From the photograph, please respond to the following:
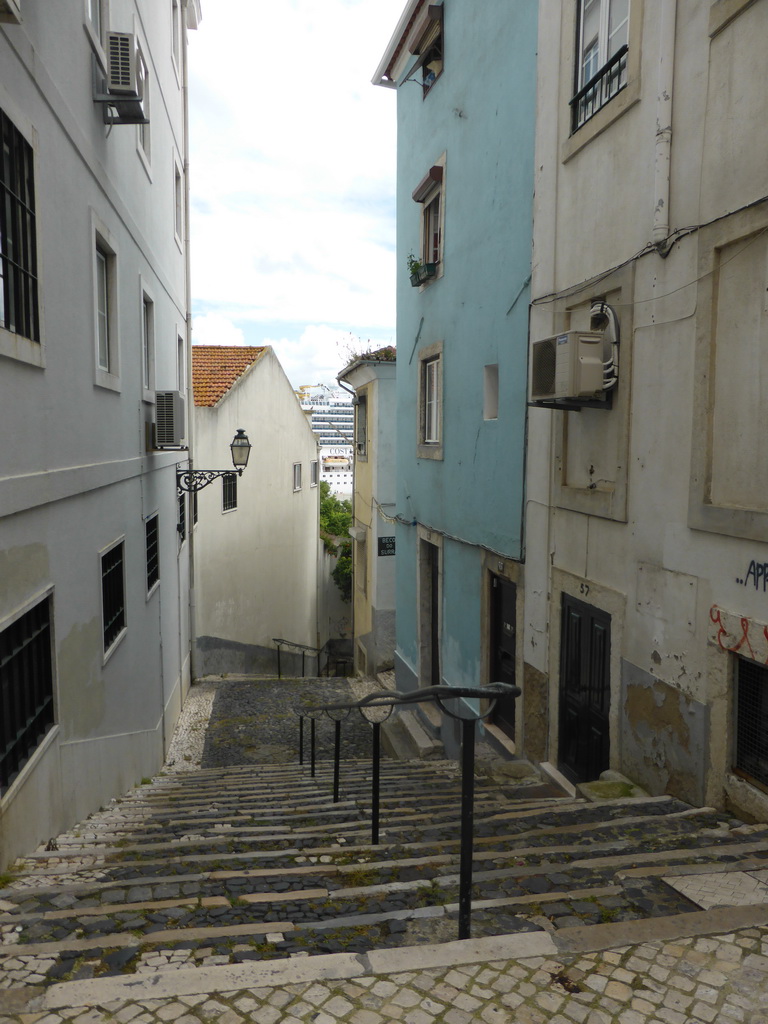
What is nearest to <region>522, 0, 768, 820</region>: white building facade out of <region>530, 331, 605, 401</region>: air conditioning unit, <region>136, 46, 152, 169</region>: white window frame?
<region>530, 331, 605, 401</region>: air conditioning unit

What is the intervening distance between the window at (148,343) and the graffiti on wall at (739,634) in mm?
7381

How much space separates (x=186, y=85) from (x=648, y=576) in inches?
496

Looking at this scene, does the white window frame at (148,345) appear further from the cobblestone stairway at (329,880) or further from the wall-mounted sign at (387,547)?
the wall-mounted sign at (387,547)

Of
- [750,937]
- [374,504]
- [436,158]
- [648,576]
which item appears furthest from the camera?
[374,504]

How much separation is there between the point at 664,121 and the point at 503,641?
5.67 m

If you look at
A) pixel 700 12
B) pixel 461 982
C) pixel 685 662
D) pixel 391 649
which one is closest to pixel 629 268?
pixel 700 12

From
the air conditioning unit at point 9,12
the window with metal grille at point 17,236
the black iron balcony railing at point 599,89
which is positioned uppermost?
the black iron balcony railing at point 599,89

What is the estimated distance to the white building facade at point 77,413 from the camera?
4.75m

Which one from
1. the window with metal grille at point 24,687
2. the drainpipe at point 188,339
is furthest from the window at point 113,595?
the drainpipe at point 188,339

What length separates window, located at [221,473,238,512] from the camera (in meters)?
17.5

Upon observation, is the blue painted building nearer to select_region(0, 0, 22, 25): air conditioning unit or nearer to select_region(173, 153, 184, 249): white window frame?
select_region(173, 153, 184, 249): white window frame

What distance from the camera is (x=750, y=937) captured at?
3182mm

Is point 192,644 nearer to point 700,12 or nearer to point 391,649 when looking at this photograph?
point 391,649

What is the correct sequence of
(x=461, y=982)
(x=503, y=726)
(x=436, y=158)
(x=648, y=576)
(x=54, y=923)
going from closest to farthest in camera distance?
(x=461, y=982) → (x=54, y=923) → (x=648, y=576) → (x=503, y=726) → (x=436, y=158)
